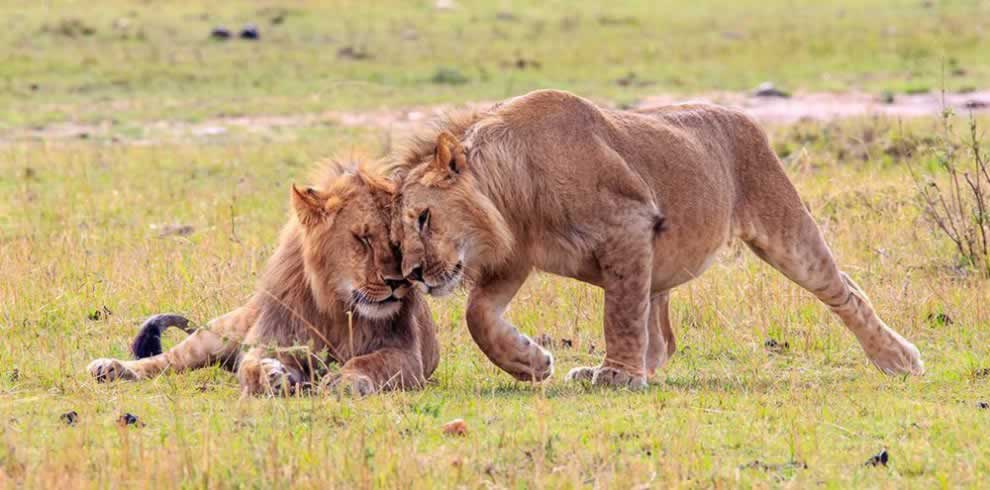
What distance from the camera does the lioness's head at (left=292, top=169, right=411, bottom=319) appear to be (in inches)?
218

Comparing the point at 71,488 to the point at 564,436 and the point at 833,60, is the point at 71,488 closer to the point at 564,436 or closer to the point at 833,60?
the point at 564,436

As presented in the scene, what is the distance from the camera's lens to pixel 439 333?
7273 mm

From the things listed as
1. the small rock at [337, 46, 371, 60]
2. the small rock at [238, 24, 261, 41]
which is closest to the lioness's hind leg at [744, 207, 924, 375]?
the small rock at [337, 46, 371, 60]

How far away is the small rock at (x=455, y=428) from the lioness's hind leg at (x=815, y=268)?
7.37 ft

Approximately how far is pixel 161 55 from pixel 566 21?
7.26 meters

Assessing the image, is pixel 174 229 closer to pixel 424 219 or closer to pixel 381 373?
pixel 381 373

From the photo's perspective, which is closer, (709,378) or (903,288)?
(709,378)

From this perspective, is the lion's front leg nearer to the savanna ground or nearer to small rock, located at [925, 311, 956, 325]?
the savanna ground

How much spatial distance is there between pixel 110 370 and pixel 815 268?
2.93 metres

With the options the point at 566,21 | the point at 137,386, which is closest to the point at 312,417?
the point at 137,386

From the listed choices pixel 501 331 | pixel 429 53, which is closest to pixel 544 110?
pixel 501 331

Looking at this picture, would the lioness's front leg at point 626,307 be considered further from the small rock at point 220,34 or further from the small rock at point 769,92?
the small rock at point 220,34

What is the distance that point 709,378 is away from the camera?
6379mm

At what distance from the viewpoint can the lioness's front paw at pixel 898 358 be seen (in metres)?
6.55
